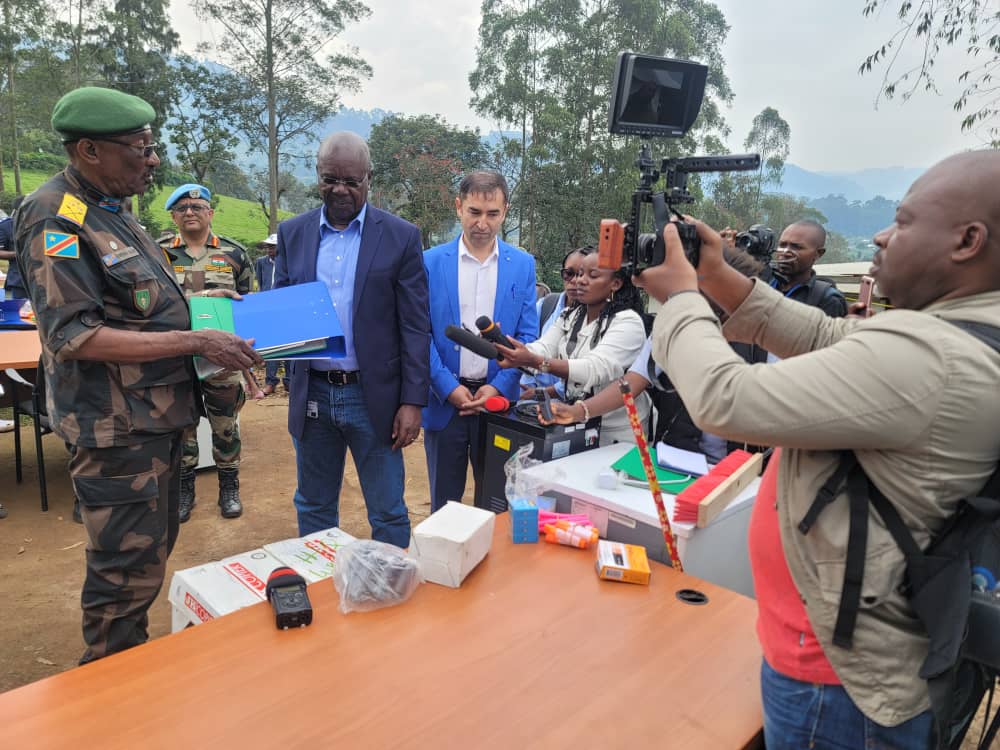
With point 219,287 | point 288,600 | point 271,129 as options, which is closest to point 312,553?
point 288,600

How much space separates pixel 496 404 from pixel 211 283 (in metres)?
2.63

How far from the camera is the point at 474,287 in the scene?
9.84ft

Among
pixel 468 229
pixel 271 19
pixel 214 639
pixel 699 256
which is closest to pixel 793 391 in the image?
pixel 699 256

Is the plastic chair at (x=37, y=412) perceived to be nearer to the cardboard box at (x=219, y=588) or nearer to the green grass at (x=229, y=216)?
the cardboard box at (x=219, y=588)

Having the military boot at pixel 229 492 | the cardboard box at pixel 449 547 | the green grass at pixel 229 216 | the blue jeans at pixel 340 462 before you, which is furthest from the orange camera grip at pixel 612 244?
the green grass at pixel 229 216

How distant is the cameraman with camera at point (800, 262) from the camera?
11.4 feet

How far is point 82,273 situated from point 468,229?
65.3 inches

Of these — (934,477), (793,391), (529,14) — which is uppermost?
(529,14)

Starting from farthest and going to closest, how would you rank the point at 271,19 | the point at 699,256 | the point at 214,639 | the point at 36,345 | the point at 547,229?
the point at 547,229 < the point at 271,19 < the point at 36,345 < the point at 214,639 < the point at 699,256

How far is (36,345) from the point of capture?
4191 mm

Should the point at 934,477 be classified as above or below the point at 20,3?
below

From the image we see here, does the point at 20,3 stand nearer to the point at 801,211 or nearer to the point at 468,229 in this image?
the point at 468,229

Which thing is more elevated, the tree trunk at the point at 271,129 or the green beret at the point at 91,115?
the tree trunk at the point at 271,129

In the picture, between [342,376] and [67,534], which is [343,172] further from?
[67,534]
